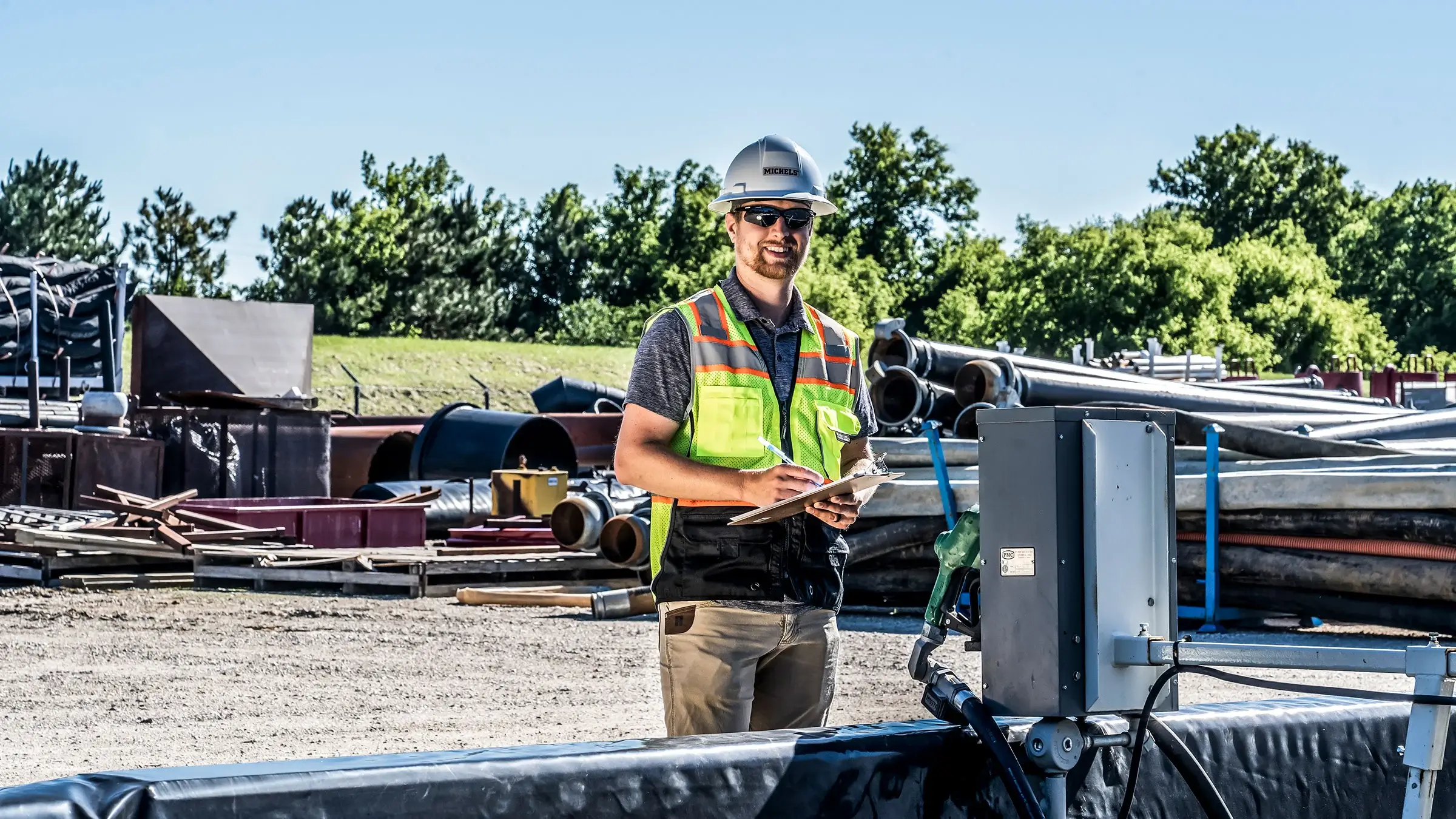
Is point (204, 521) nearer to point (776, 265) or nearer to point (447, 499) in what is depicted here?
point (447, 499)

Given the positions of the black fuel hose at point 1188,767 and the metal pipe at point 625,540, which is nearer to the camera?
the black fuel hose at point 1188,767

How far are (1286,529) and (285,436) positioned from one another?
10.8 m

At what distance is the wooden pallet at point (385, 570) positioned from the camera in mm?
14133

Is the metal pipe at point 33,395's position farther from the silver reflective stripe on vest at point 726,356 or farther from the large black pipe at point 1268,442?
the silver reflective stripe on vest at point 726,356

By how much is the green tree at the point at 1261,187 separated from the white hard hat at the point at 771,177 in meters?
91.8

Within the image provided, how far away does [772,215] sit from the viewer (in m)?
4.01

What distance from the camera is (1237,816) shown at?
3.75 m

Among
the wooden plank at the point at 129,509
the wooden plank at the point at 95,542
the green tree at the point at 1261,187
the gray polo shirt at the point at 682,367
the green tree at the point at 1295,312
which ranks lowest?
the wooden plank at the point at 95,542

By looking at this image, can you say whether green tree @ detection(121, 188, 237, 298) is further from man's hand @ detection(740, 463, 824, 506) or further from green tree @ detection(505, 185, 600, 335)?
man's hand @ detection(740, 463, 824, 506)

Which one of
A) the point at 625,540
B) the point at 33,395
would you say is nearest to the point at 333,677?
the point at 625,540

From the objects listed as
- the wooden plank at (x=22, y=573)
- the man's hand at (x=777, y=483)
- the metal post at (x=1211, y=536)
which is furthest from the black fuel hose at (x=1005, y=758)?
the wooden plank at (x=22, y=573)

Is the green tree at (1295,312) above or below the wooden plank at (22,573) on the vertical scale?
above

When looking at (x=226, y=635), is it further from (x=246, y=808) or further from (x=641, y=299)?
(x=641, y=299)

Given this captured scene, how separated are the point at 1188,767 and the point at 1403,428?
1281 centimetres
